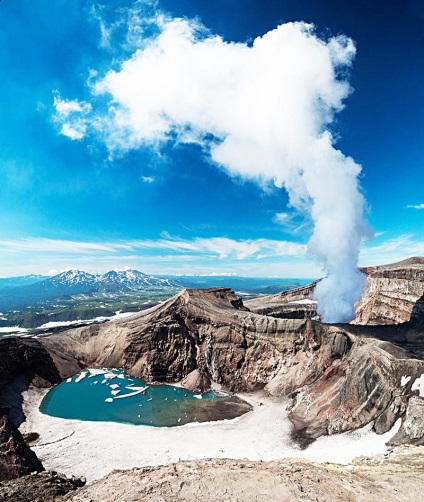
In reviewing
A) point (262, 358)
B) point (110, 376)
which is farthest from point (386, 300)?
point (110, 376)

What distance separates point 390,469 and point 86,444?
40433 mm

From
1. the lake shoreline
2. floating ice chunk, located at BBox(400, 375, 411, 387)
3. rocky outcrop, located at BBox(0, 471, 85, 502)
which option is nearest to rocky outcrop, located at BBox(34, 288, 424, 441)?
floating ice chunk, located at BBox(400, 375, 411, 387)

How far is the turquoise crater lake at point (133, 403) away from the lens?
5752cm

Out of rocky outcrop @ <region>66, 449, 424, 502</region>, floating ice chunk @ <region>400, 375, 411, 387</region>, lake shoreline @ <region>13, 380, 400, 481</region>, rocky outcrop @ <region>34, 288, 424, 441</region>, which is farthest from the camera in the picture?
rocky outcrop @ <region>34, 288, 424, 441</region>

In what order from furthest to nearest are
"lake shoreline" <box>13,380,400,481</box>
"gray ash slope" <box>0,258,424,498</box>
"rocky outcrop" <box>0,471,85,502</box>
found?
1. "gray ash slope" <box>0,258,424,498</box>
2. "lake shoreline" <box>13,380,400,481</box>
3. "rocky outcrop" <box>0,471,85,502</box>

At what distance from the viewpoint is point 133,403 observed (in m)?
64.4

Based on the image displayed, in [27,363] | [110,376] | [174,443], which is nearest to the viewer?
[174,443]

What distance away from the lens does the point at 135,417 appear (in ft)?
191

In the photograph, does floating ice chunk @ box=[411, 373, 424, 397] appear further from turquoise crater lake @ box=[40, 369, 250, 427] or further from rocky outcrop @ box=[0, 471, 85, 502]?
rocky outcrop @ box=[0, 471, 85, 502]

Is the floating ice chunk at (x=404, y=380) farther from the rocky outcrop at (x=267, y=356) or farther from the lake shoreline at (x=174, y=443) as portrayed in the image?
the lake shoreline at (x=174, y=443)

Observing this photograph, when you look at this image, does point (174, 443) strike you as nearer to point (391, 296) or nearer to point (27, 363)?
point (27, 363)

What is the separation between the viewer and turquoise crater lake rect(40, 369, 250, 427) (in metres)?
57.5

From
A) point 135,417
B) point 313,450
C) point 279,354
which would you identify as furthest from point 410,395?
point 135,417

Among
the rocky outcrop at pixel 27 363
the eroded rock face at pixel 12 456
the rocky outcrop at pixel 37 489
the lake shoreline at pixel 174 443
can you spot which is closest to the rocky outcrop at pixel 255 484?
the rocky outcrop at pixel 37 489
